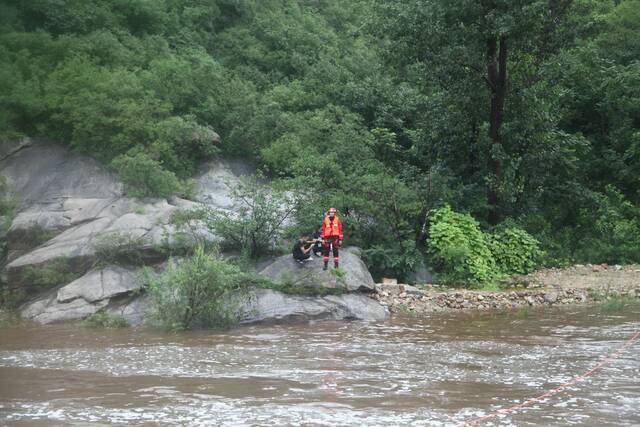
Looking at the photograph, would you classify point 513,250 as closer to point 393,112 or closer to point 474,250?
point 474,250

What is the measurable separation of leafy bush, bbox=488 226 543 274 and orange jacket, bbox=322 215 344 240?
5947mm

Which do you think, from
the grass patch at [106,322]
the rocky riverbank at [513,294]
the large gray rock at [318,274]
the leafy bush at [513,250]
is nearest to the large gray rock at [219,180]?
the large gray rock at [318,274]

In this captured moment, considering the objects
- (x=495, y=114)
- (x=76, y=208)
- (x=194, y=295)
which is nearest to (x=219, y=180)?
(x=76, y=208)

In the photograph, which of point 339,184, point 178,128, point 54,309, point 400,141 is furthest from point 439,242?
point 54,309

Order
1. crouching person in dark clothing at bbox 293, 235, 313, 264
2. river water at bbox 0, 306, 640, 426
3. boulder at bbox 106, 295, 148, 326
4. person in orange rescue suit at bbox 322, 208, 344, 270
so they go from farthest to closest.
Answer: crouching person in dark clothing at bbox 293, 235, 313, 264 < person in orange rescue suit at bbox 322, 208, 344, 270 < boulder at bbox 106, 295, 148, 326 < river water at bbox 0, 306, 640, 426

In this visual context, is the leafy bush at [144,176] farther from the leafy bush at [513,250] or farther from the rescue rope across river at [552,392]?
the rescue rope across river at [552,392]

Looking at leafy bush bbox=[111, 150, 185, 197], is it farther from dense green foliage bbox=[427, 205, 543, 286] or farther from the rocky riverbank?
dense green foliage bbox=[427, 205, 543, 286]

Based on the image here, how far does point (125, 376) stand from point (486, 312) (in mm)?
9450

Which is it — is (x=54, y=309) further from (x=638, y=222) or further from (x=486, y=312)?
(x=638, y=222)

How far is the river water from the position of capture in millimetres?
9531

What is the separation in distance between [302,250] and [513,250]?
733 centimetres

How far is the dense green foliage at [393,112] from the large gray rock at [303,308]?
9.81 ft

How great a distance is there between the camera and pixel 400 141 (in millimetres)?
27078

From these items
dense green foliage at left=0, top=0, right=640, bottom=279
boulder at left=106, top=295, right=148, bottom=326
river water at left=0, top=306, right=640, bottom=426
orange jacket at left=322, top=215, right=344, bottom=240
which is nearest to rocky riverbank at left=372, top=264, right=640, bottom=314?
dense green foliage at left=0, top=0, right=640, bottom=279
